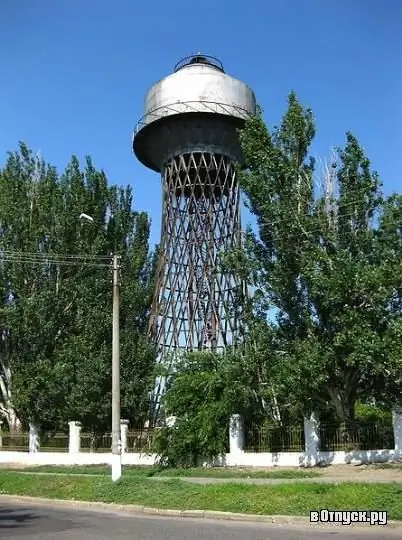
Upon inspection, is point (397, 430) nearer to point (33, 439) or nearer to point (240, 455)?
point (240, 455)

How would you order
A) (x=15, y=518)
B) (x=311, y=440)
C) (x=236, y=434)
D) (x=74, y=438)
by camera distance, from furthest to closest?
(x=74, y=438) → (x=236, y=434) → (x=311, y=440) → (x=15, y=518)

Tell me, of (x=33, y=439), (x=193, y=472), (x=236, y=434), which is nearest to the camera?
(x=193, y=472)

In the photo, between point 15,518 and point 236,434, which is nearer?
point 15,518

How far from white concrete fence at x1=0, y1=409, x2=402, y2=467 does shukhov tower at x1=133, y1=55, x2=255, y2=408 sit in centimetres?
825

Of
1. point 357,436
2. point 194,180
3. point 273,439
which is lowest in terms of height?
point 273,439

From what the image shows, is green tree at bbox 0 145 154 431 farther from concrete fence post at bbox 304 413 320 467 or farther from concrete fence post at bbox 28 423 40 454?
concrete fence post at bbox 304 413 320 467

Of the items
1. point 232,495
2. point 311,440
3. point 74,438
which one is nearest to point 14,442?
point 74,438

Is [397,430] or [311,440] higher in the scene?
[397,430]

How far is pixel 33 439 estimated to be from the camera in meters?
26.0

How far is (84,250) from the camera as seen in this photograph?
94.9ft

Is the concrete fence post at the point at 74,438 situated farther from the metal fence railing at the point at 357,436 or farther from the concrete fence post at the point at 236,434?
the metal fence railing at the point at 357,436

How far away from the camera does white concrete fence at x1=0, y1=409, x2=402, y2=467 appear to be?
60.2ft

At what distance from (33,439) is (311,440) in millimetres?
12543

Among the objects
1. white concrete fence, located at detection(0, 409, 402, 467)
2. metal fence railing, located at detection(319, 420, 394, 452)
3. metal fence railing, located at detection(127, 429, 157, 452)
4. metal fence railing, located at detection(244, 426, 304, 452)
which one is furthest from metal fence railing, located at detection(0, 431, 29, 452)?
metal fence railing, located at detection(319, 420, 394, 452)
